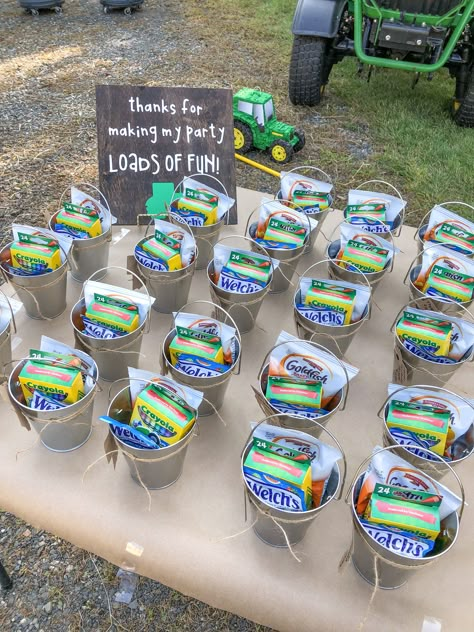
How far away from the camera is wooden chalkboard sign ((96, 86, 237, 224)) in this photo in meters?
1.70

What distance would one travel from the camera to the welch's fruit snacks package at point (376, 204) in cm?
152

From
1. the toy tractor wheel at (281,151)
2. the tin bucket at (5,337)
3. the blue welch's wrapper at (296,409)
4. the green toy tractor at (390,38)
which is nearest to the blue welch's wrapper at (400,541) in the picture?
the blue welch's wrapper at (296,409)

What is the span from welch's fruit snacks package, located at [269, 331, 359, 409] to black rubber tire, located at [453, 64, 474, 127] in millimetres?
2986

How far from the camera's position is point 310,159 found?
126 inches

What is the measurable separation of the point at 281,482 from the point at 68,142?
3046mm

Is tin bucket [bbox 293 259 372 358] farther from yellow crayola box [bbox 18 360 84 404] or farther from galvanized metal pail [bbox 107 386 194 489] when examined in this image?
yellow crayola box [bbox 18 360 84 404]

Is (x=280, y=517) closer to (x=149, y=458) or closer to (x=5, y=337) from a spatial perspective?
(x=149, y=458)

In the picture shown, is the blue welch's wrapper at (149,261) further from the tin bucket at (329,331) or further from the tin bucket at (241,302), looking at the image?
the tin bucket at (329,331)

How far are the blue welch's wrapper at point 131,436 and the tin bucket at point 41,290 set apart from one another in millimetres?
482

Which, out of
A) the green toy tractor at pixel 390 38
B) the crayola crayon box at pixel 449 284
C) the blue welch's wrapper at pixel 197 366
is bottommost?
the blue welch's wrapper at pixel 197 366

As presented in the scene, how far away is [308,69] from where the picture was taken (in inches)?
135

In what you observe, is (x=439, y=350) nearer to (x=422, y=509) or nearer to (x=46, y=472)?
(x=422, y=509)

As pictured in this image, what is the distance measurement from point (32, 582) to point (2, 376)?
75 cm

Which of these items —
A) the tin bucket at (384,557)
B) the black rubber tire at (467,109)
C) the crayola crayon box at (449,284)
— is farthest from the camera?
the black rubber tire at (467,109)
